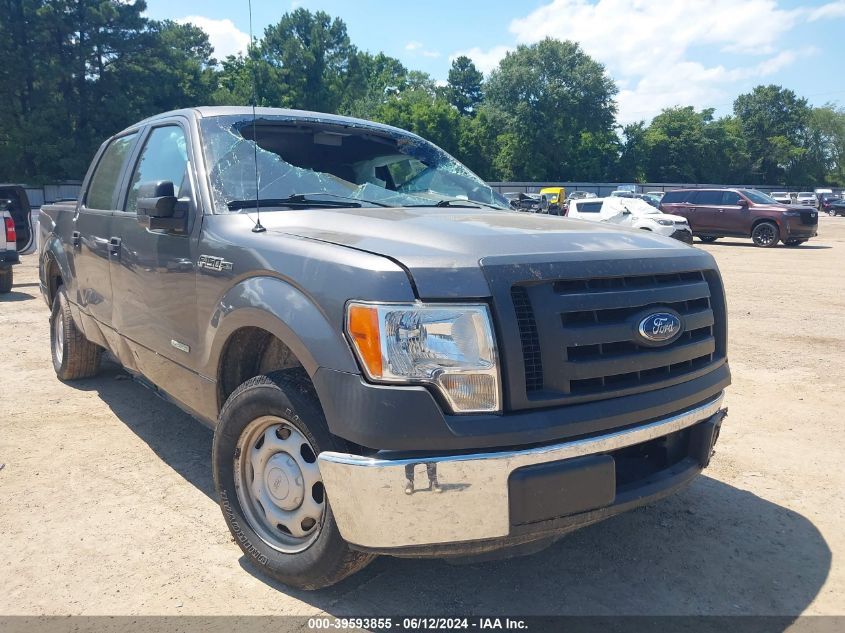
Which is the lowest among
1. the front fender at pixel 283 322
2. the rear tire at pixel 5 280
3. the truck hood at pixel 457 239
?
the rear tire at pixel 5 280

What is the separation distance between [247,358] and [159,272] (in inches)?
31.7

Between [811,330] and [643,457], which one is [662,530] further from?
[811,330]

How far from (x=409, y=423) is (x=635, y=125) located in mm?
80197

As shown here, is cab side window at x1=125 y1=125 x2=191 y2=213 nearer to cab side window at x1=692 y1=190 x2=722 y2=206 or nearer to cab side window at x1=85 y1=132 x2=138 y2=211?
cab side window at x1=85 y1=132 x2=138 y2=211

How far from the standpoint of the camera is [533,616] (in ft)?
8.11

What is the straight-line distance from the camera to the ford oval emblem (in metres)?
2.40

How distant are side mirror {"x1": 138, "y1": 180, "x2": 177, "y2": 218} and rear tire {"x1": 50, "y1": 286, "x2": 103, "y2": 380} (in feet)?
7.89

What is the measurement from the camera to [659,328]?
2434 mm

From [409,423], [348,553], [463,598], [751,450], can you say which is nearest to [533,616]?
[463,598]

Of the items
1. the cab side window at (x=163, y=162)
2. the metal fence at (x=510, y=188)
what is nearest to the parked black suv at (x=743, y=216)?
the metal fence at (x=510, y=188)

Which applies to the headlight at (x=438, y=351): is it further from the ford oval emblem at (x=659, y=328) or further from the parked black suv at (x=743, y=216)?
the parked black suv at (x=743, y=216)

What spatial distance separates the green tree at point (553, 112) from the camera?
6850cm

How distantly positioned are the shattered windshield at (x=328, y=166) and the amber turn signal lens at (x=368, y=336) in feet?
3.83

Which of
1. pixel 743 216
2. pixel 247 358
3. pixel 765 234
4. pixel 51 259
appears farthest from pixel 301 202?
pixel 765 234
